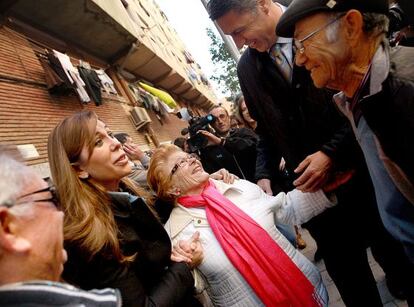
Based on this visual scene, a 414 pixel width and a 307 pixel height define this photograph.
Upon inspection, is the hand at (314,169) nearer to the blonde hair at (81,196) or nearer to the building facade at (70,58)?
the blonde hair at (81,196)

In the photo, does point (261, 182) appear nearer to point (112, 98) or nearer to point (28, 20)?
point (28, 20)

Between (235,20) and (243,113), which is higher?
(235,20)

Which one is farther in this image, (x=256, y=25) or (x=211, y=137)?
(x=211, y=137)

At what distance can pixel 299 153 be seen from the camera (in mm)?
2262

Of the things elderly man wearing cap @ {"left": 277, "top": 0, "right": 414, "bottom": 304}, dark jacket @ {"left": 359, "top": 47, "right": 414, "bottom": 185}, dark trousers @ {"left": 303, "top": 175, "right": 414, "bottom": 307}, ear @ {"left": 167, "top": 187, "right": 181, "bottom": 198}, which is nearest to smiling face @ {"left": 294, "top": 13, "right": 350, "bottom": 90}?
elderly man wearing cap @ {"left": 277, "top": 0, "right": 414, "bottom": 304}

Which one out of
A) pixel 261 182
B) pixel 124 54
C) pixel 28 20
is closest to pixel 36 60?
pixel 28 20

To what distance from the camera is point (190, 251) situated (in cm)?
196

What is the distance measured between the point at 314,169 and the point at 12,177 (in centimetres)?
144

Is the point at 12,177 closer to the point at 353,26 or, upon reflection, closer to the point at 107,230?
the point at 107,230

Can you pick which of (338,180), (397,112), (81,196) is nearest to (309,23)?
(397,112)

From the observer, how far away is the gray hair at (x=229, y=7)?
2.09 meters

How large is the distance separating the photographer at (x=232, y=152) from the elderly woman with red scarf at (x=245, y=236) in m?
1.85

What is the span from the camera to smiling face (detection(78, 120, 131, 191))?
6.48 feet

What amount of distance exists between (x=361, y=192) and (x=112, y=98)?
798 cm
